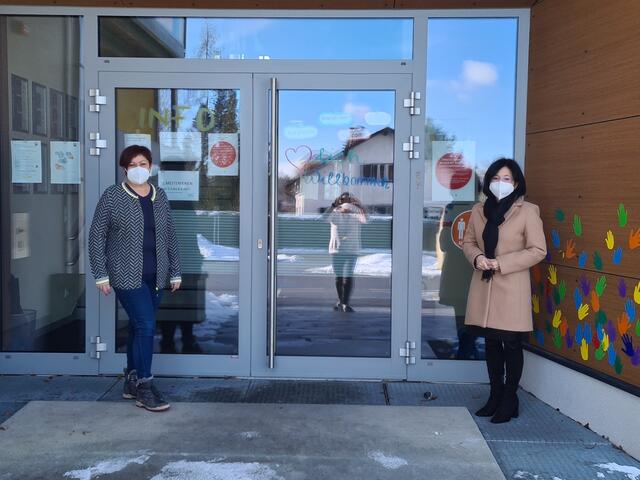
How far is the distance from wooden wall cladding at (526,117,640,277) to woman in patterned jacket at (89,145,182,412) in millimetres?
2653

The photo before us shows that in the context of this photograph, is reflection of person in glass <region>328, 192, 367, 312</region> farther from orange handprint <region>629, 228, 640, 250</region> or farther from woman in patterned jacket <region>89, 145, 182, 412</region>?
orange handprint <region>629, 228, 640, 250</region>

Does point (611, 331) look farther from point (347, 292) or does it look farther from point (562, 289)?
point (347, 292)

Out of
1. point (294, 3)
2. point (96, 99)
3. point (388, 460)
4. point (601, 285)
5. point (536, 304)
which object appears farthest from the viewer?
point (96, 99)

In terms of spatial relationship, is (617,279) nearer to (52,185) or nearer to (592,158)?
(592,158)

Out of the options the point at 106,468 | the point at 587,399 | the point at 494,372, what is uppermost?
the point at 494,372

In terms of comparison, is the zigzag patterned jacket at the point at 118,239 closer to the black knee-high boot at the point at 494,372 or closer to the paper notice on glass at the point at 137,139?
the paper notice on glass at the point at 137,139

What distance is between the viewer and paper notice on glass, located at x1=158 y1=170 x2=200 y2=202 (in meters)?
4.76

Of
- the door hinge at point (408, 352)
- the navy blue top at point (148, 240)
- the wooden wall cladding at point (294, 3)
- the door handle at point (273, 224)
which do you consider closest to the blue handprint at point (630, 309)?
the door hinge at point (408, 352)

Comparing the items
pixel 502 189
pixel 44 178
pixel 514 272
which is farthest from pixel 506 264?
pixel 44 178

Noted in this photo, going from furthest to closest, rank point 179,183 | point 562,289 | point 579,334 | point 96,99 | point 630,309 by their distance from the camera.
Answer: point 179,183 → point 96,99 → point 562,289 → point 579,334 → point 630,309

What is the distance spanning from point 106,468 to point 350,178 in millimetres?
2627

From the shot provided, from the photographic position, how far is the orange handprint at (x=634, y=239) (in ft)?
11.3

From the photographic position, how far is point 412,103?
4.59 meters

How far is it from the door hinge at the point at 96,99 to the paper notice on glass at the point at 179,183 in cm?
67
